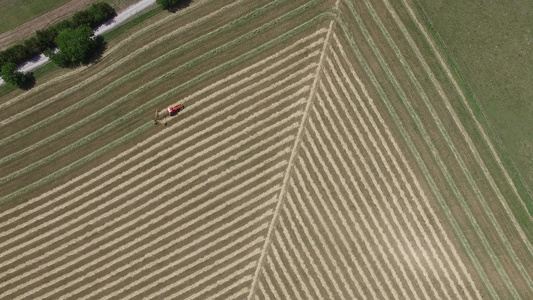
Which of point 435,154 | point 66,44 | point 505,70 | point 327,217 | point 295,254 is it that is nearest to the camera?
point 66,44

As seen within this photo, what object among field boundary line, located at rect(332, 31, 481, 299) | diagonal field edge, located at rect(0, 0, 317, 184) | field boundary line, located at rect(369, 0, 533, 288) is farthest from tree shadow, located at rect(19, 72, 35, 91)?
field boundary line, located at rect(369, 0, 533, 288)

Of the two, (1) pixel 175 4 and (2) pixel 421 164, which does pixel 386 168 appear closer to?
(2) pixel 421 164

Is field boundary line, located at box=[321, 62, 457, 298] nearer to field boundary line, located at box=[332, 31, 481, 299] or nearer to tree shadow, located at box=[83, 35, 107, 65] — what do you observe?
field boundary line, located at box=[332, 31, 481, 299]

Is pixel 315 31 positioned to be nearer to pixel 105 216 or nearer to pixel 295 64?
pixel 295 64

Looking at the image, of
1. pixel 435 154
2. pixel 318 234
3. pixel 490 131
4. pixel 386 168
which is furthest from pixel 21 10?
pixel 490 131

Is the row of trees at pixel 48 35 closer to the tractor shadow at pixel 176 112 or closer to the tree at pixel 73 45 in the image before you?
the tree at pixel 73 45

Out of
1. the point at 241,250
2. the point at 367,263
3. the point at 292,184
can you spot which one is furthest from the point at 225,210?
the point at 367,263
